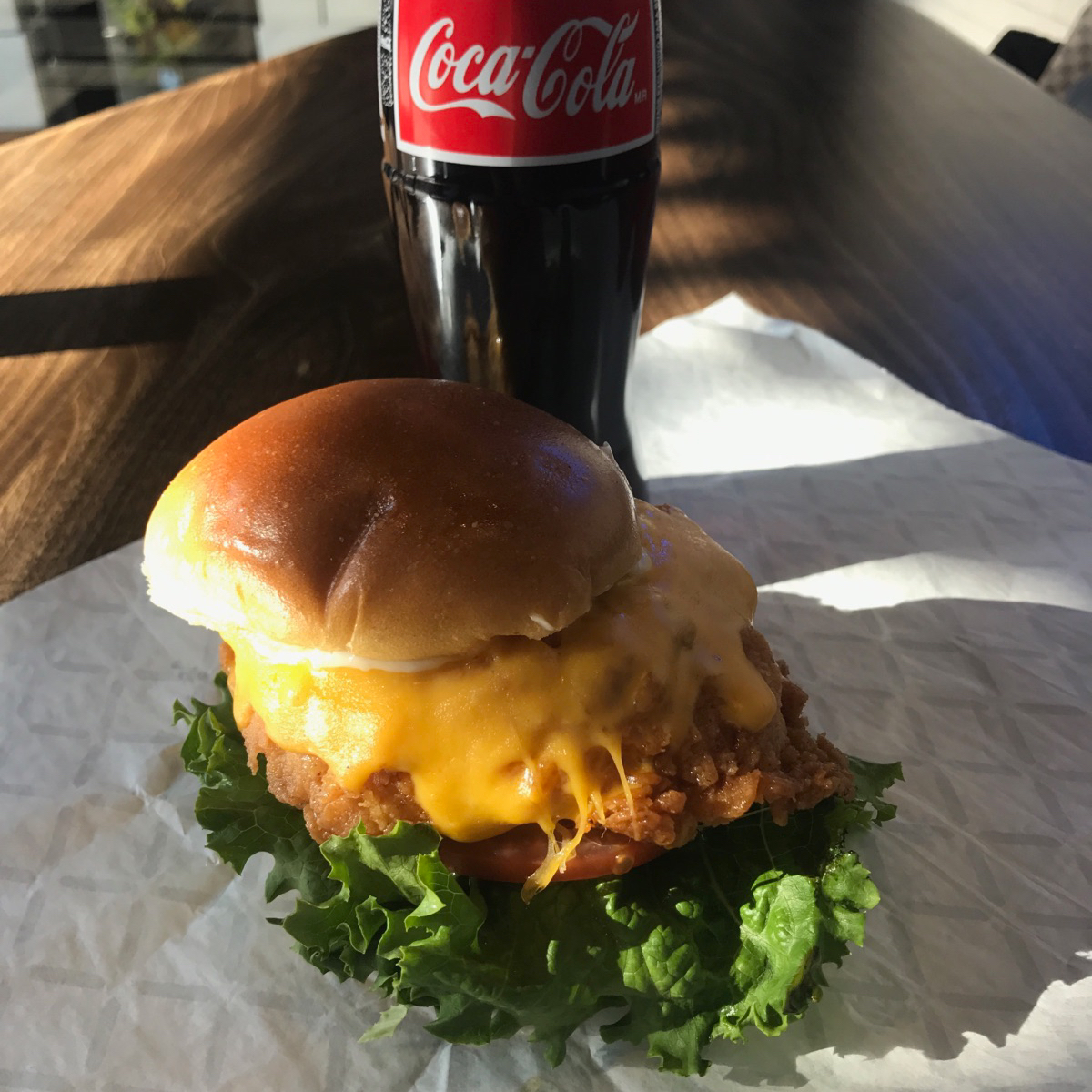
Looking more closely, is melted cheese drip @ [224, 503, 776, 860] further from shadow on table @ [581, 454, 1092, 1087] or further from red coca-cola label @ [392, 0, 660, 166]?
red coca-cola label @ [392, 0, 660, 166]

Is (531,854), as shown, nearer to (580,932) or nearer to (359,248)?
(580,932)

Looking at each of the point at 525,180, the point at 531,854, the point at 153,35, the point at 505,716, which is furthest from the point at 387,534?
the point at 153,35

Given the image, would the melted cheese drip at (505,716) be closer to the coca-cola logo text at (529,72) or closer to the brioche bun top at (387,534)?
the brioche bun top at (387,534)

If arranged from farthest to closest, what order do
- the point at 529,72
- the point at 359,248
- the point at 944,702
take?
1. the point at 359,248
2. the point at 944,702
3. the point at 529,72

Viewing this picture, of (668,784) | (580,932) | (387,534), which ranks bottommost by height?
(580,932)

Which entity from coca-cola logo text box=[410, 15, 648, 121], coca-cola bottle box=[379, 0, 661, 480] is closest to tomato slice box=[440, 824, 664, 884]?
coca-cola bottle box=[379, 0, 661, 480]

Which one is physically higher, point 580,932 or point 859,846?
point 580,932

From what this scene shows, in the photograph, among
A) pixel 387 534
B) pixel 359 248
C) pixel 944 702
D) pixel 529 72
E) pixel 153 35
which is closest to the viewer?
pixel 387 534
